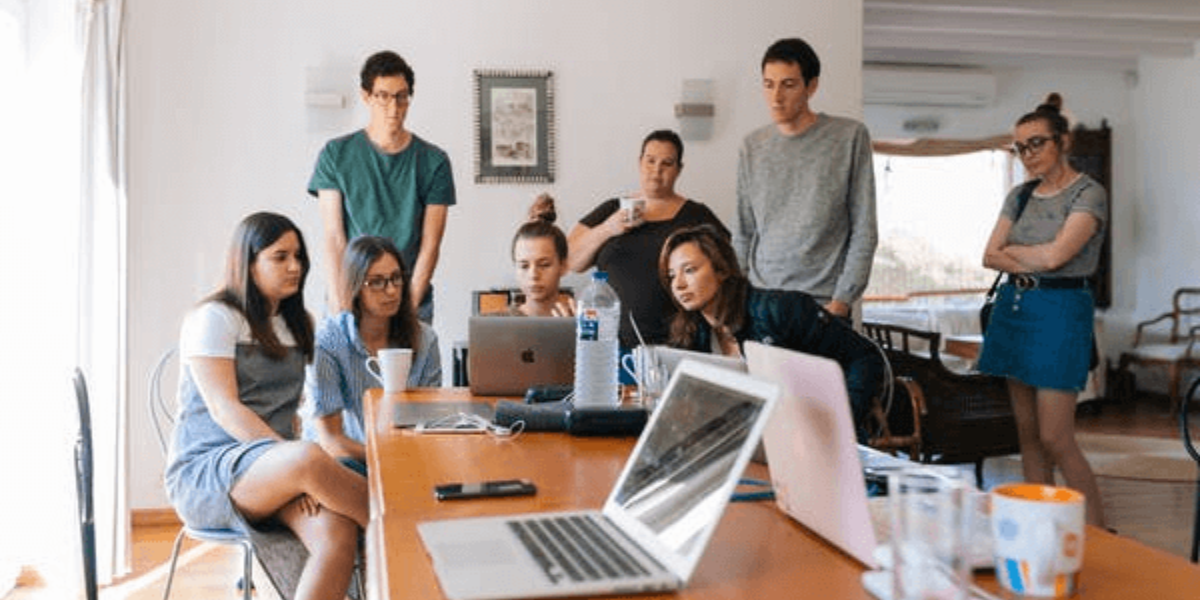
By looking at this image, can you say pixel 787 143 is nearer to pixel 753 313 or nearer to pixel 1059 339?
pixel 753 313

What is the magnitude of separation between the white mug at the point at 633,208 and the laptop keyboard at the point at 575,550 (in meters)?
2.41

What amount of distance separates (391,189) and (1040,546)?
2.94m

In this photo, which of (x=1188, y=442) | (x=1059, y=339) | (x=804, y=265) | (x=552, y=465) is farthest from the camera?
(x=1059, y=339)

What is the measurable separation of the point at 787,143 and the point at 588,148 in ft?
5.43

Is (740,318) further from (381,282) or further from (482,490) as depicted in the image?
(482,490)

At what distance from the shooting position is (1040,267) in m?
3.59

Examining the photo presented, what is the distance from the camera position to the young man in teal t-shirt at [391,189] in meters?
3.65

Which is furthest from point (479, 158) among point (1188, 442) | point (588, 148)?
point (1188, 442)

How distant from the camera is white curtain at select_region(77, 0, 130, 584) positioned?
3582 millimetres

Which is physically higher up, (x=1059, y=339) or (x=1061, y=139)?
(x=1061, y=139)

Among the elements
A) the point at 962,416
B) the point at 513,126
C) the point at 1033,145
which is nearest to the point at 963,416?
the point at 962,416

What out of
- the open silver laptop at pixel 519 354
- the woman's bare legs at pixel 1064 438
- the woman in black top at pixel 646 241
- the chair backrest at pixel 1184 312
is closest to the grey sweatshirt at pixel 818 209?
the woman in black top at pixel 646 241

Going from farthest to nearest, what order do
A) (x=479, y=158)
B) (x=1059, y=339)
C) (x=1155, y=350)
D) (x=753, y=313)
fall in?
(x=1155, y=350) < (x=479, y=158) < (x=1059, y=339) < (x=753, y=313)

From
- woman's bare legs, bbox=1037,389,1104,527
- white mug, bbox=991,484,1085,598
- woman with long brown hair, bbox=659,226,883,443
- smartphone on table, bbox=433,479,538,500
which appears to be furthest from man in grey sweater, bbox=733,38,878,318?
white mug, bbox=991,484,1085,598
